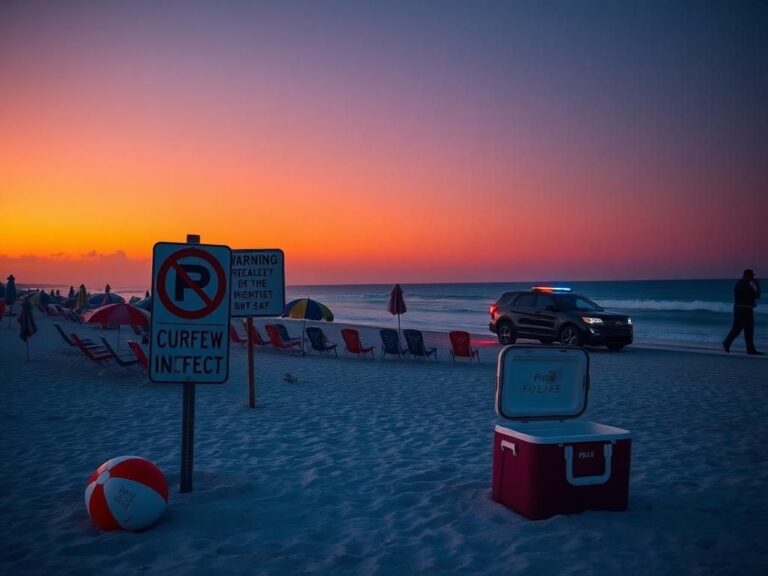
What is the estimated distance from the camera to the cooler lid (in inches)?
167

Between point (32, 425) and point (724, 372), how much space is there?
13163 mm

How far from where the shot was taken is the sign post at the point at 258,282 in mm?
7718

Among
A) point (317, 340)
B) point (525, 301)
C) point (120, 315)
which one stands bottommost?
point (317, 340)

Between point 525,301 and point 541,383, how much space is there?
14.5 m

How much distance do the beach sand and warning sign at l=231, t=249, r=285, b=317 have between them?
1518 mm

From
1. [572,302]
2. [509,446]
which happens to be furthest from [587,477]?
[572,302]

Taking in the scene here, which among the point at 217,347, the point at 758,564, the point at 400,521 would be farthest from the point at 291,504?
the point at 758,564

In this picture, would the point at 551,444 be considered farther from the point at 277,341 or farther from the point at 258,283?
the point at 277,341

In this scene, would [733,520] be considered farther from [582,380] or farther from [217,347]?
[217,347]

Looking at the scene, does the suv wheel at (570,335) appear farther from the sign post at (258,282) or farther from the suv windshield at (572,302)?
the sign post at (258,282)

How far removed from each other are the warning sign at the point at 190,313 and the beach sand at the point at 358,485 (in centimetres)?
106

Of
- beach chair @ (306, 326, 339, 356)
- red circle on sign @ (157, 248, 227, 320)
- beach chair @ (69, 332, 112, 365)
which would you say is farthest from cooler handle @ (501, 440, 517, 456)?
beach chair @ (306, 326, 339, 356)

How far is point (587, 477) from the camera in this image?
4062 millimetres

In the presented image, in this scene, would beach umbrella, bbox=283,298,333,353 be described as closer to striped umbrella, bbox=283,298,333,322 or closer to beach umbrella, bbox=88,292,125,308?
striped umbrella, bbox=283,298,333,322
